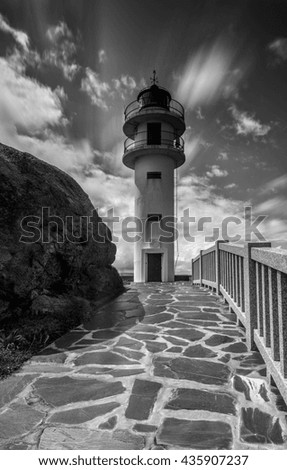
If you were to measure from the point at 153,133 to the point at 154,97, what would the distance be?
3501mm

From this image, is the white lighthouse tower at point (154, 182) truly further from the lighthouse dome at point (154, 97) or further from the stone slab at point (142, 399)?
the stone slab at point (142, 399)

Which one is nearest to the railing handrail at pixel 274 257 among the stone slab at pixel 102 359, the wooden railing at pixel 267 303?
the wooden railing at pixel 267 303

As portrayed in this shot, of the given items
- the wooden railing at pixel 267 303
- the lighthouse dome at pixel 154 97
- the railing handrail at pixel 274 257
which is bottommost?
the wooden railing at pixel 267 303

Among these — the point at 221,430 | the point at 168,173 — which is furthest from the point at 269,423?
the point at 168,173

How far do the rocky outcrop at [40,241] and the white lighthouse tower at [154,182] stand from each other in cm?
1093

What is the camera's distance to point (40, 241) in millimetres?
4660

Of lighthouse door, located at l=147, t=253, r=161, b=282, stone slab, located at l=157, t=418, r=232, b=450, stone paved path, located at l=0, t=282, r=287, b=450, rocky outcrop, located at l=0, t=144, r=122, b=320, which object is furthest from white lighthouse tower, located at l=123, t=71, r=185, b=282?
stone slab, located at l=157, t=418, r=232, b=450

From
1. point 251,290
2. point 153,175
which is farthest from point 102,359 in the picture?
point 153,175

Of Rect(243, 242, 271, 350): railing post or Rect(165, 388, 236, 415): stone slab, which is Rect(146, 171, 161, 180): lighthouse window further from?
Rect(165, 388, 236, 415): stone slab

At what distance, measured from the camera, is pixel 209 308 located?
6.14 meters

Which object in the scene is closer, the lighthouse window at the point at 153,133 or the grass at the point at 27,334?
the grass at the point at 27,334

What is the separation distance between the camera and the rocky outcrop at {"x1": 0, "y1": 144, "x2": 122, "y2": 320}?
163 inches

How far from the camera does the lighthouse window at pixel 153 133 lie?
17.9m

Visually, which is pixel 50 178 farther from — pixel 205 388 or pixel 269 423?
pixel 269 423
